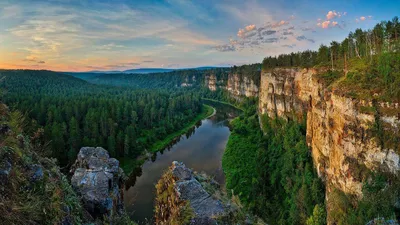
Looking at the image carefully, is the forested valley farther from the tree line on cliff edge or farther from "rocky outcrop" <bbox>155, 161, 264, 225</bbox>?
"rocky outcrop" <bbox>155, 161, 264, 225</bbox>

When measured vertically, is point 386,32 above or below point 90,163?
above

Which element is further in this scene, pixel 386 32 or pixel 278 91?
pixel 278 91

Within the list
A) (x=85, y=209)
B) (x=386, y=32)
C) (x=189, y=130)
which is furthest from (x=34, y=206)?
(x=189, y=130)

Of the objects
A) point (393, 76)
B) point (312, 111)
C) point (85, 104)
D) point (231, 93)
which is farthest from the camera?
point (231, 93)

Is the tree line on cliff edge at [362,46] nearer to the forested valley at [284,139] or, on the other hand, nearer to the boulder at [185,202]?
the forested valley at [284,139]

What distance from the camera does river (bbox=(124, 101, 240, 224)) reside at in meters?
28.9

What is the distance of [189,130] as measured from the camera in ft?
222

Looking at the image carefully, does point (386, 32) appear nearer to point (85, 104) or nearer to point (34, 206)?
point (34, 206)

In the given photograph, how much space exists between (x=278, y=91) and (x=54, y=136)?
41.3 metres

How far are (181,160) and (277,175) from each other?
56.6ft

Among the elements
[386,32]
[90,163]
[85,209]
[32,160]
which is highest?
[386,32]

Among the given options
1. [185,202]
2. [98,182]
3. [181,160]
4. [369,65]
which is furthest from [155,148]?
[185,202]

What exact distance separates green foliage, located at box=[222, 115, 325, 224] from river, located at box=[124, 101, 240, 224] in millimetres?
2939

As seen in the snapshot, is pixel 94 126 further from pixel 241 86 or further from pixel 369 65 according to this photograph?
pixel 241 86
